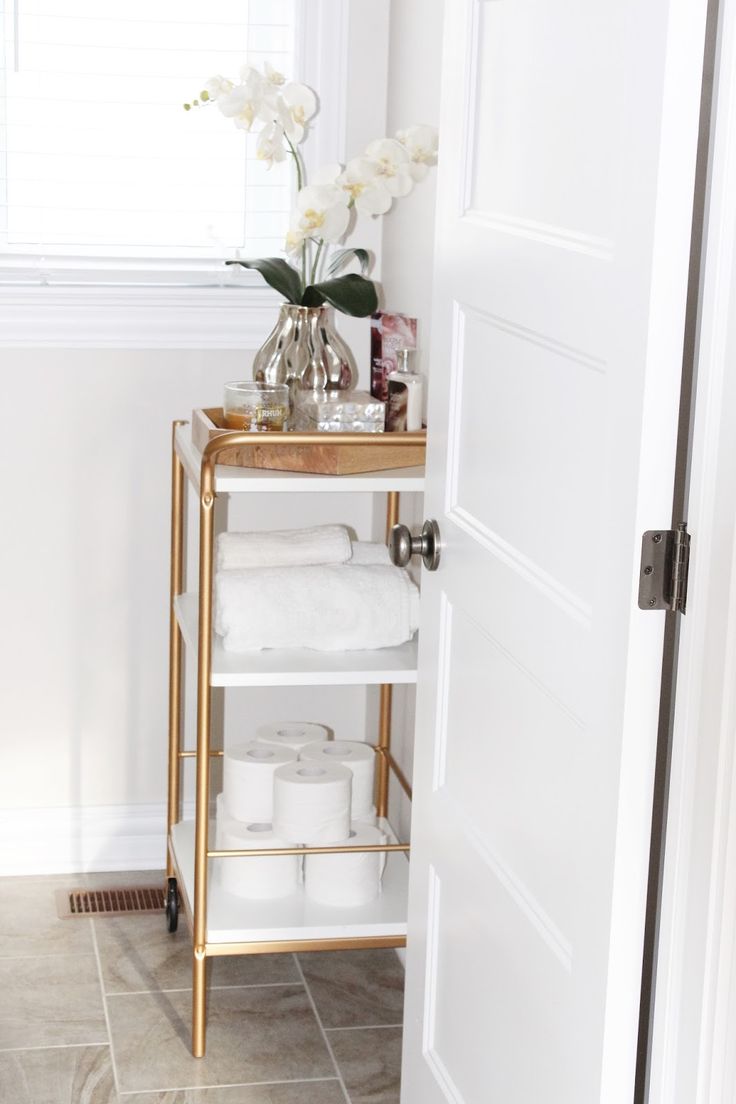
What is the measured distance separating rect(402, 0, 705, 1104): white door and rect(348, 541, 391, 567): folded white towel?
1.84 ft

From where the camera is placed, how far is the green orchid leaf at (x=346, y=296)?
Result: 7.24 feet

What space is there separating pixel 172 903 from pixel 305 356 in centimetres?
106

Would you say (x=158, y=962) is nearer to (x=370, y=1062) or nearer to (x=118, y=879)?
(x=118, y=879)

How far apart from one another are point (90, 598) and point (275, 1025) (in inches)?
36.3

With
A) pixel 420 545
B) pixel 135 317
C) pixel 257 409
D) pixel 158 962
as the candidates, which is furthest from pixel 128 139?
pixel 158 962

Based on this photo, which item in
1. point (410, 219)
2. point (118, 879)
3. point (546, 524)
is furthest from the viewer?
point (118, 879)

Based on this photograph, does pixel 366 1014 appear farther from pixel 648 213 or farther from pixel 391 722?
pixel 648 213

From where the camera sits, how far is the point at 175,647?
2.65 m

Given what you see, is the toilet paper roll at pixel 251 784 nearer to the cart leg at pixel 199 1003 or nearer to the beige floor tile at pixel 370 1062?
the cart leg at pixel 199 1003

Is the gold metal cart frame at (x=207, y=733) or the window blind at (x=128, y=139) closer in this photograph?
the gold metal cart frame at (x=207, y=733)

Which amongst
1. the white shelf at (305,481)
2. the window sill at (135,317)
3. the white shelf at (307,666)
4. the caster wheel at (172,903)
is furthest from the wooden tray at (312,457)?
the caster wheel at (172,903)

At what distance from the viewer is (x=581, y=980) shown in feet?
4.17

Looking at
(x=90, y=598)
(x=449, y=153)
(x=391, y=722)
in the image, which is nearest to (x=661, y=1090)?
(x=449, y=153)

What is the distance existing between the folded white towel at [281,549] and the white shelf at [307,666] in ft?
0.44
